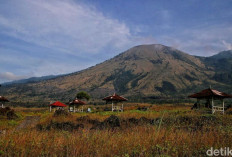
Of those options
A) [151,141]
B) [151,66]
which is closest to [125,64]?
[151,66]

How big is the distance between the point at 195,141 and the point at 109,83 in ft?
487

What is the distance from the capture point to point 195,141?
13.1 feet

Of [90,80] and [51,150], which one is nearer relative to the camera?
[51,150]

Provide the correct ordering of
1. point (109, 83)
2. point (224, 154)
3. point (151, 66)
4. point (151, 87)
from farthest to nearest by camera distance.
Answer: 1. point (151, 66)
2. point (109, 83)
3. point (151, 87)
4. point (224, 154)

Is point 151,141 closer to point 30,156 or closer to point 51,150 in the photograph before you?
point 51,150

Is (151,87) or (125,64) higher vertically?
(125,64)

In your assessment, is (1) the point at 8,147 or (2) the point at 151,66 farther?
(2) the point at 151,66

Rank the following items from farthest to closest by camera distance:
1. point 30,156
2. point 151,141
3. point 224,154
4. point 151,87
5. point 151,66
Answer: point 151,66, point 151,87, point 151,141, point 30,156, point 224,154

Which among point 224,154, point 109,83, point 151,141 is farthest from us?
point 109,83

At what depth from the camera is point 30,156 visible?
11.6ft

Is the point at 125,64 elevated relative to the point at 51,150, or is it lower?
elevated

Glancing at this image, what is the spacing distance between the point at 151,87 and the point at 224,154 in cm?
13412

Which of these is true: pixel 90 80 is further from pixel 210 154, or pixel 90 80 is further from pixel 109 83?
pixel 210 154

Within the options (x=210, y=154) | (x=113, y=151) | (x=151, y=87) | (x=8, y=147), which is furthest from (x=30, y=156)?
(x=151, y=87)
